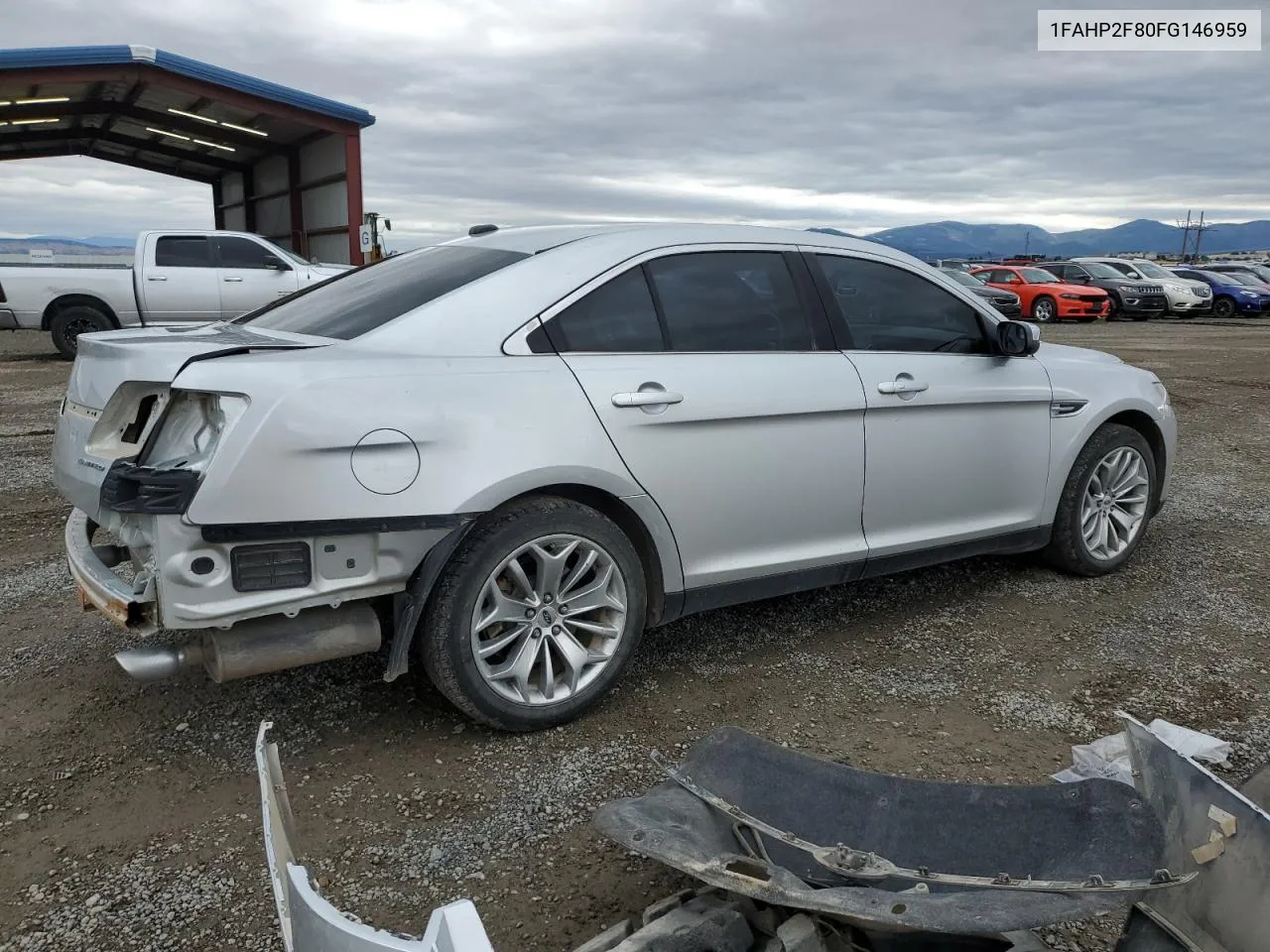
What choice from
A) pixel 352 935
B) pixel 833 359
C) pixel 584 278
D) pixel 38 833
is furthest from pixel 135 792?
pixel 833 359

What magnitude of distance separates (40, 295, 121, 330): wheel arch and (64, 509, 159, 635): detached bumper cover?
1158cm

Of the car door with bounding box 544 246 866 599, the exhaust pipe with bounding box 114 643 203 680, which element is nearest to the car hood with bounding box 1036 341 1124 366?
the car door with bounding box 544 246 866 599

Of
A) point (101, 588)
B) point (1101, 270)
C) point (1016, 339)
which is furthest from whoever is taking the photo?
point (1101, 270)

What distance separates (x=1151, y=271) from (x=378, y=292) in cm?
2740

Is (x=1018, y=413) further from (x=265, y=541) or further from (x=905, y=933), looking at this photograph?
(x=265, y=541)

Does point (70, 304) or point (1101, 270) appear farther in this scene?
point (1101, 270)

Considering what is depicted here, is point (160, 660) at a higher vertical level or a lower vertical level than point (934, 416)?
lower

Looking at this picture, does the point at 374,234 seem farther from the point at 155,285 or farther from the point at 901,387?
the point at 901,387

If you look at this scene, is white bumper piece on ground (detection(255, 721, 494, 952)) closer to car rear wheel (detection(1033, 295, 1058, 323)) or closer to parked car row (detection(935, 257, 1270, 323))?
parked car row (detection(935, 257, 1270, 323))

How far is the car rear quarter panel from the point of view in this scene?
8.76ft

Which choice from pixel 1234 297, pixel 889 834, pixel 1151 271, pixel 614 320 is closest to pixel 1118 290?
pixel 1151 271

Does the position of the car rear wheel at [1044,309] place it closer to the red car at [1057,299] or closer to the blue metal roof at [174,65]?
the red car at [1057,299]

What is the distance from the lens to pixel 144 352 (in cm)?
292

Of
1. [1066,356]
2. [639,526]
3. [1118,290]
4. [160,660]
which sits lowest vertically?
[160,660]
